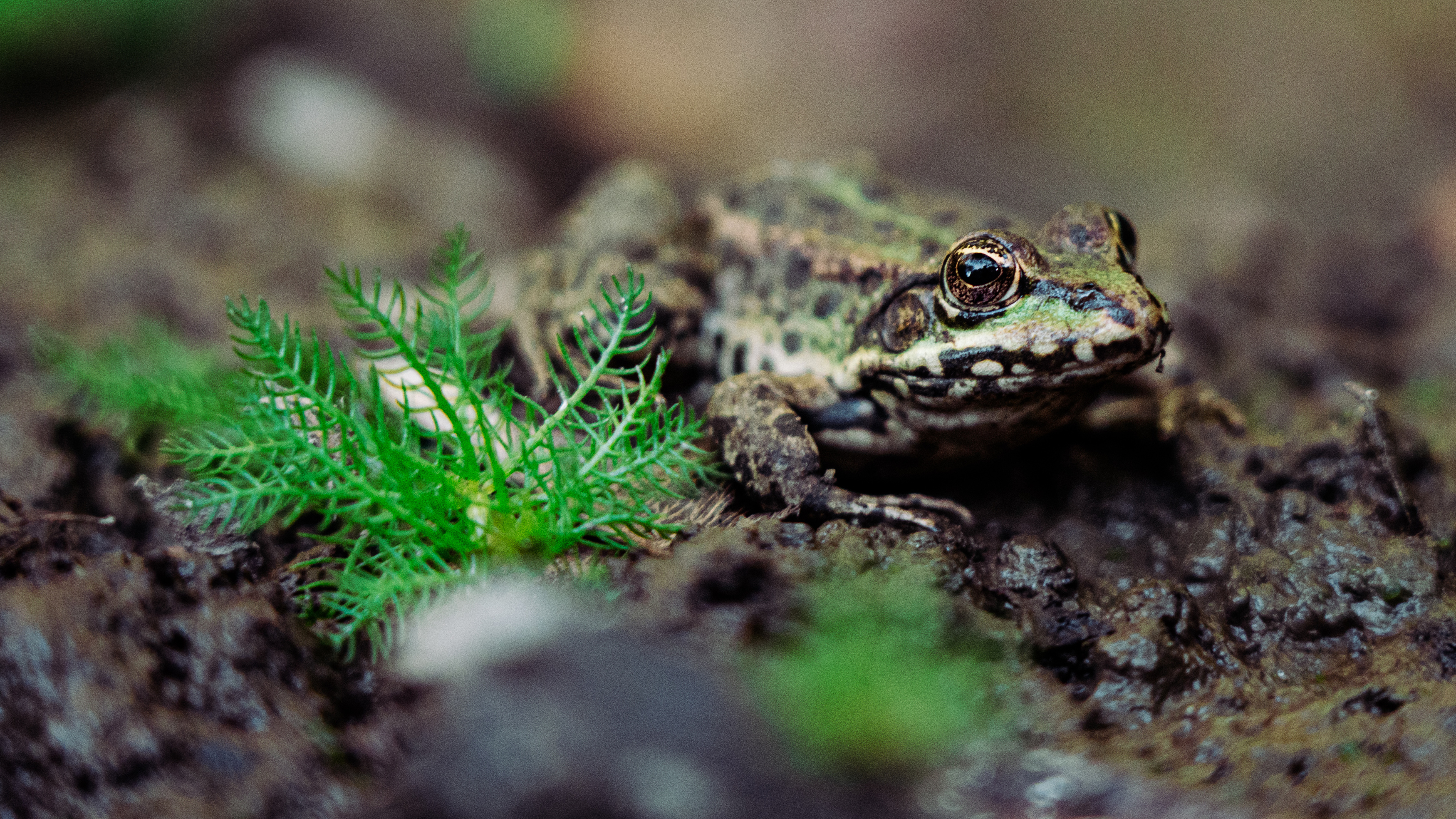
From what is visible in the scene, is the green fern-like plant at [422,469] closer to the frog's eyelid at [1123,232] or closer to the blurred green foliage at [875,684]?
the blurred green foliage at [875,684]

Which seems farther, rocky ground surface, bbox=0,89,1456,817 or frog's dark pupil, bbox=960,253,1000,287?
frog's dark pupil, bbox=960,253,1000,287

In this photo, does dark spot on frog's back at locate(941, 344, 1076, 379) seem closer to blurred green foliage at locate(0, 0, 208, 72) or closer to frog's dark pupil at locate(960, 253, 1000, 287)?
frog's dark pupil at locate(960, 253, 1000, 287)

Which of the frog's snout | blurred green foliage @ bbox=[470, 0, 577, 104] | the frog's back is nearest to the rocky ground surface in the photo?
the frog's snout

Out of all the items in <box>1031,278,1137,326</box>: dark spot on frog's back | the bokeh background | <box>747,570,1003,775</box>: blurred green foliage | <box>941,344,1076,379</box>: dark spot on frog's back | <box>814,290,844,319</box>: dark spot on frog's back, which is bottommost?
<box>747,570,1003,775</box>: blurred green foliage

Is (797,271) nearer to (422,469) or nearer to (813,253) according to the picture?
(813,253)

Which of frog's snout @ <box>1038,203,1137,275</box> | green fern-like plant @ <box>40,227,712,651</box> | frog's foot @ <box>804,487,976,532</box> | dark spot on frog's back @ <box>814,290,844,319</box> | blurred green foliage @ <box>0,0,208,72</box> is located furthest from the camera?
blurred green foliage @ <box>0,0,208,72</box>

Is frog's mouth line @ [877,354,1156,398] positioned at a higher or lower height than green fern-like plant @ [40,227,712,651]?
higher

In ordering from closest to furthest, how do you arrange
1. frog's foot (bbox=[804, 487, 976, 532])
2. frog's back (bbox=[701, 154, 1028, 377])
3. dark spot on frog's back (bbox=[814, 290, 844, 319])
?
1. frog's foot (bbox=[804, 487, 976, 532])
2. frog's back (bbox=[701, 154, 1028, 377])
3. dark spot on frog's back (bbox=[814, 290, 844, 319])

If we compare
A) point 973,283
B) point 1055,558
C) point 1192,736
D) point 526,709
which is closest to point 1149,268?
point 973,283
